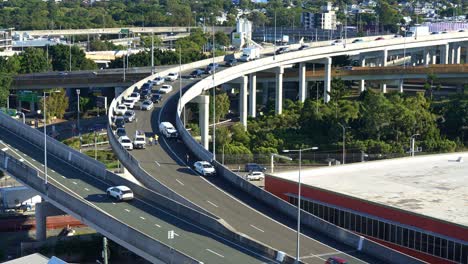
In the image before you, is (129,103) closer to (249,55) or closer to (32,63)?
(249,55)

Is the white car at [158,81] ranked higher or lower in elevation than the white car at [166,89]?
higher

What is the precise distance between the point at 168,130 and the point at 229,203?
48.0ft

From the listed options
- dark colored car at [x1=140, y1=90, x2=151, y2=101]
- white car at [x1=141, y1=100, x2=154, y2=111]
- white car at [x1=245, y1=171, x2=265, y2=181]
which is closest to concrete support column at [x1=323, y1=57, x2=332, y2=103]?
dark colored car at [x1=140, y1=90, x2=151, y2=101]

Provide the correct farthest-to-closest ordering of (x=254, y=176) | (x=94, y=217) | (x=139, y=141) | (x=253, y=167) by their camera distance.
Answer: (x=253, y=167) → (x=254, y=176) → (x=139, y=141) → (x=94, y=217)

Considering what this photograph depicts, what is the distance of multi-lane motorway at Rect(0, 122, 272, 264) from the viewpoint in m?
35.8

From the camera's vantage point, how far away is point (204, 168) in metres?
48.3

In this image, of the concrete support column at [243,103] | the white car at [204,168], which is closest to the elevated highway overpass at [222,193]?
the white car at [204,168]

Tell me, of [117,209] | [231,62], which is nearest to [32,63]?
[231,62]

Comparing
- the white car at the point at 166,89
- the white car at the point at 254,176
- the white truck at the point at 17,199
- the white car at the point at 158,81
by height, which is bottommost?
the white truck at the point at 17,199

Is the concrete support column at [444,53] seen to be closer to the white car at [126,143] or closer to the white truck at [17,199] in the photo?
the white car at [126,143]

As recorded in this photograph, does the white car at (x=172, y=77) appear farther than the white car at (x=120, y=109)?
Yes

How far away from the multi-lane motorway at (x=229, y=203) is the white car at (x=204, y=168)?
1.15 ft

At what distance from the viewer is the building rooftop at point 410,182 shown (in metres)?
40.8

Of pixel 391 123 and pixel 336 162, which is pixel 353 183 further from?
pixel 391 123
